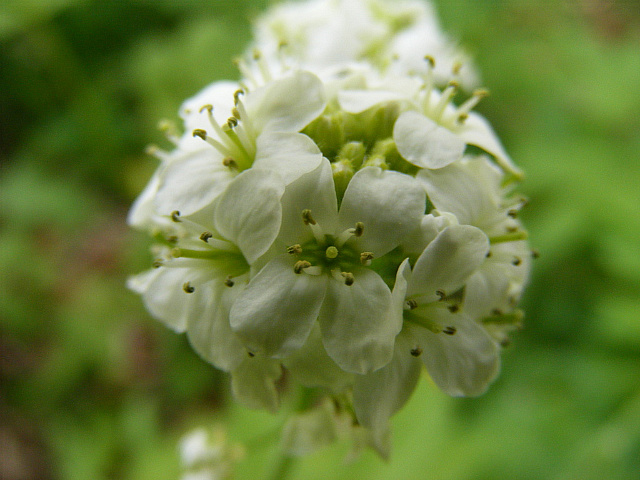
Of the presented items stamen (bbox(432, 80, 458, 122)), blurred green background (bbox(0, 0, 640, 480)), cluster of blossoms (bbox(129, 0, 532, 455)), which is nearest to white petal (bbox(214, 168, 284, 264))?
cluster of blossoms (bbox(129, 0, 532, 455))

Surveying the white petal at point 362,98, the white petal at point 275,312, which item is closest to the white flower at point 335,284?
the white petal at point 275,312

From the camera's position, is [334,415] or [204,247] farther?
[334,415]

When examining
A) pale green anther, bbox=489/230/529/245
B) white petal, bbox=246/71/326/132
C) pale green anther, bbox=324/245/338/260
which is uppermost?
white petal, bbox=246/71/326/132

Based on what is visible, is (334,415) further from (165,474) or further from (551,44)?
(551,44)

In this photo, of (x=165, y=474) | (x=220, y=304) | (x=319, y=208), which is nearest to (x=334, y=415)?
(x=220, y=304)

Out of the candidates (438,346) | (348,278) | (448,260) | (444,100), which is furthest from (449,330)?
(444,100)

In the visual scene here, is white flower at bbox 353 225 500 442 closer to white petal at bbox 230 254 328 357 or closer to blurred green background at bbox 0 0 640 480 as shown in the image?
white petal at bbox 230 254 328 357

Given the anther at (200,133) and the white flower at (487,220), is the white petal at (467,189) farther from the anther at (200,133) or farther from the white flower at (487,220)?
the anther at (200,133)
